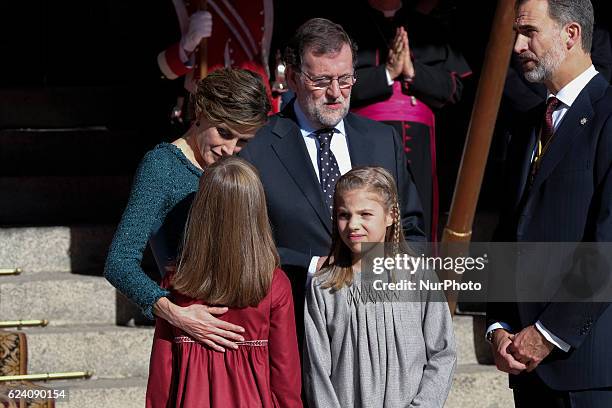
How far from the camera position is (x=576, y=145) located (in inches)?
152

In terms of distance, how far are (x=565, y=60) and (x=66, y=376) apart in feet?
9.53

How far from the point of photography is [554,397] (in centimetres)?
390

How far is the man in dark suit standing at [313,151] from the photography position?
415 cm

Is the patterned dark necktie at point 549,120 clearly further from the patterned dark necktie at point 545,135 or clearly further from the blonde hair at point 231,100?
the blonde hair at point 231,100

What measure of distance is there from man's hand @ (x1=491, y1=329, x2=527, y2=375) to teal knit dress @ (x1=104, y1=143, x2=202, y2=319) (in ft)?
3.32

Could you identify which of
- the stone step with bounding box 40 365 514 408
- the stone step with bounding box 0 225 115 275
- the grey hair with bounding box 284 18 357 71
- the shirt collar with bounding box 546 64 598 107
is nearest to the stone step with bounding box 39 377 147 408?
the stone step with bounding box 40 365 514 408

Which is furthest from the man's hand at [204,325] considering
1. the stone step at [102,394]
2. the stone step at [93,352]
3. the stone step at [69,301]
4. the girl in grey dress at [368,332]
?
the stone step at [69,301]

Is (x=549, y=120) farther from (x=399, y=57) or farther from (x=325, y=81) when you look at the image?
(x=399, y=57)

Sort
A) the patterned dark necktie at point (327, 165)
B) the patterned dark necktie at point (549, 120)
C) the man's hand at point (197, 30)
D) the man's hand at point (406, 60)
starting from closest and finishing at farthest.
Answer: the patterned dark necktie at point (549, 120) < the patterned dark necktie at point (327, 165) < the man's hand at point (406, 60) < the man's hand at point (197, 30)

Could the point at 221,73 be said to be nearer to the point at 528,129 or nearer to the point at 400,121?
the point at 528,129

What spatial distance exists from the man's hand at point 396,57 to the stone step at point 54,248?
184 centimetres

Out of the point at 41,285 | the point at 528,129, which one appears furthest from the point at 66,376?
the point at 528,129

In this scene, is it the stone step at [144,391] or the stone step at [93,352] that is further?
the stone step at [93,352]

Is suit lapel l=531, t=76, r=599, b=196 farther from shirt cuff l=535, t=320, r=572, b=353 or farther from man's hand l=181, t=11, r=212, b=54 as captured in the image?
man's hand l=181, t=11, r=212, b=54
